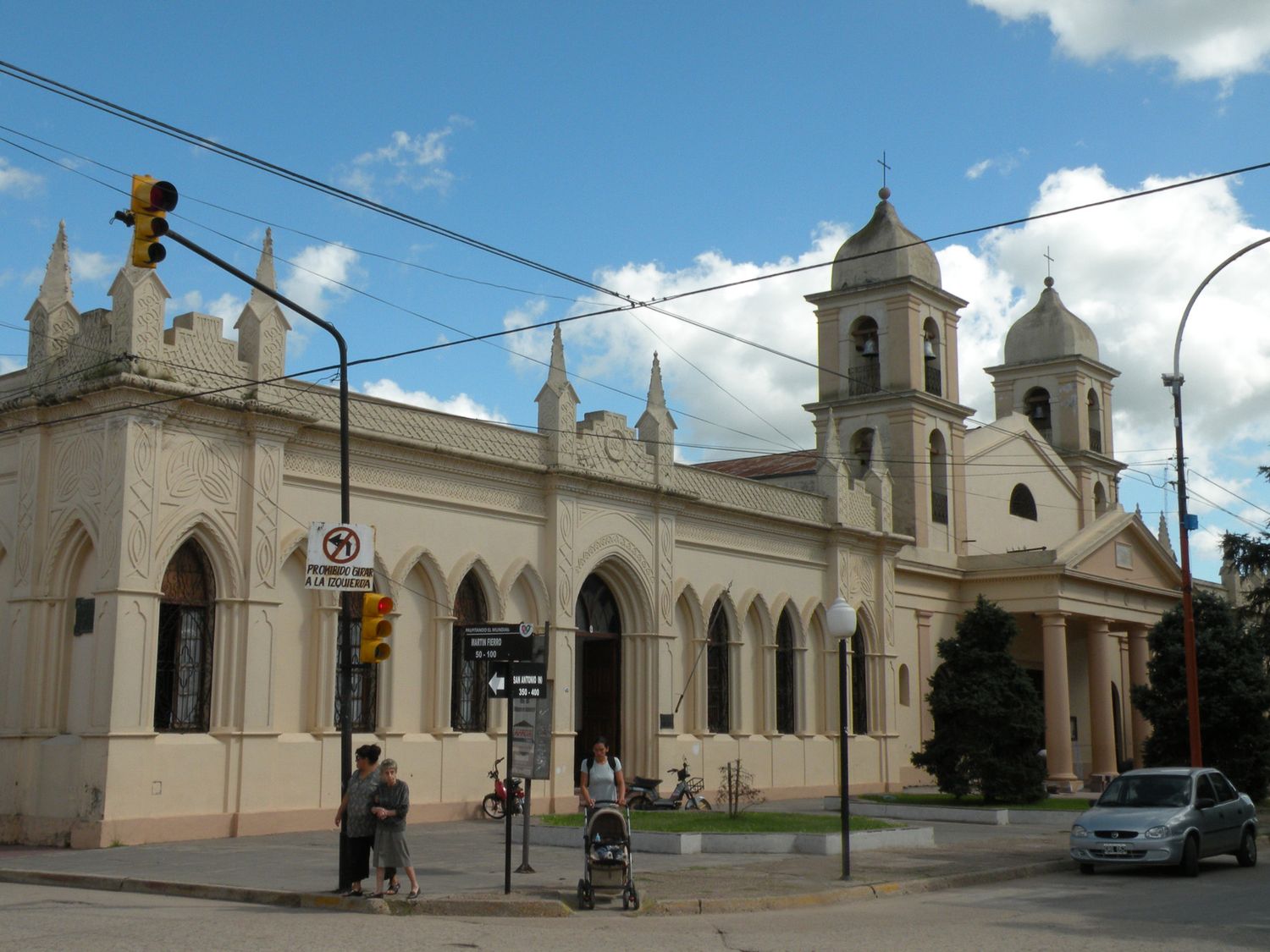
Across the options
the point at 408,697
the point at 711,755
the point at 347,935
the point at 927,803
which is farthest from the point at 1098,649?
the point at 347,935

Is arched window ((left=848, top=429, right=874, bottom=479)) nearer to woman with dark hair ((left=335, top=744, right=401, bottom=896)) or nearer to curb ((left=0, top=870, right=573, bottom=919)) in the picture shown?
curb ((left=0, top=870, right=573, bottom=919))

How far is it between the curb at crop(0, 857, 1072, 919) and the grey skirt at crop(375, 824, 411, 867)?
1.33ft

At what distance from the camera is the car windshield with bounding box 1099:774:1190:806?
63.1 ft

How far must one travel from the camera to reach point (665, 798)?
94.5ft

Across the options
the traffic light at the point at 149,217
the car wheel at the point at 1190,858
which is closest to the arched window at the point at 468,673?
the car wheel at the point at 1190,858

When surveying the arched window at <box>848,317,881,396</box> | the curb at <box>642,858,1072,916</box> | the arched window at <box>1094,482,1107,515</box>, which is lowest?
the curb at <box>642,858,1072,916</box>

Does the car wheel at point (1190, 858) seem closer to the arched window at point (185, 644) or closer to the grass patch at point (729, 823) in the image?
the grass patch at point (729, 823)

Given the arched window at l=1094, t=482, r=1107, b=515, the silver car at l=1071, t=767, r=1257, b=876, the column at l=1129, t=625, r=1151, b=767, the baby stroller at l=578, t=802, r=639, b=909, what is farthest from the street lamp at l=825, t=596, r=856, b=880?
the arched window at l=1094, t=482, r=1107, b=515

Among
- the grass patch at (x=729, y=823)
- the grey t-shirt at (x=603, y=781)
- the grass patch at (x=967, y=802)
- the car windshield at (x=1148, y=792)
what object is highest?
the grey t-shirt at (x=603, y=781)

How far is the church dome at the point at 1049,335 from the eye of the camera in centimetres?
5081

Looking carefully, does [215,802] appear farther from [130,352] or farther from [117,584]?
[130,352]

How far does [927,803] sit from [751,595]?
6051mm

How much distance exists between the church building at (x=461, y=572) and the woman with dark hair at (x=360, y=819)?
22.8 ft

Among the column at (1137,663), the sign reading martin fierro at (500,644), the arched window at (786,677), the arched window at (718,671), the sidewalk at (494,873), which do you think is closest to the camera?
the sidewalk at (494,873)
